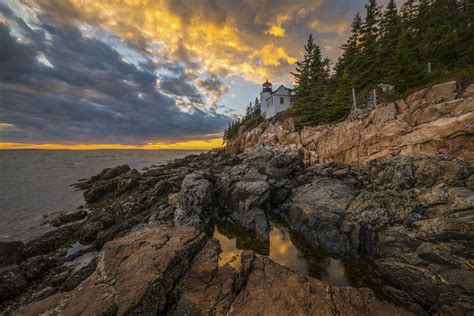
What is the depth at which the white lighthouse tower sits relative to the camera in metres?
51.4

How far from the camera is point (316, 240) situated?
1105cm

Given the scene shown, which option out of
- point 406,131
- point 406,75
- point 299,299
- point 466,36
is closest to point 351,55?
point 466,36

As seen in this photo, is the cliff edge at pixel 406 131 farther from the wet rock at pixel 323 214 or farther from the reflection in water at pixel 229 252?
the reflection in water at pixel 229 252

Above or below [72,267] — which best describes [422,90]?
above

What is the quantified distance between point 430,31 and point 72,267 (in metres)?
49.8

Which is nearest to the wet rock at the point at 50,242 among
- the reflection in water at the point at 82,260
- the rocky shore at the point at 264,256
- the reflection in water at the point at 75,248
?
the rocky shore at the point at 264,256

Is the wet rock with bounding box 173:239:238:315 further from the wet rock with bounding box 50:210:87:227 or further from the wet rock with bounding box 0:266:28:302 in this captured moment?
the wet rock with bounding box 50:210:87:227

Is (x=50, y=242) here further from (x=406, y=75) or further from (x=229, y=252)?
(x=406, y=75)

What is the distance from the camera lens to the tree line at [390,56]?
22391 mm

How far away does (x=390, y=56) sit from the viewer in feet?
95.5

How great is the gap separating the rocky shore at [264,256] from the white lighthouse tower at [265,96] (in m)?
38.4

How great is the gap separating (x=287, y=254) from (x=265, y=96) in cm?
4839

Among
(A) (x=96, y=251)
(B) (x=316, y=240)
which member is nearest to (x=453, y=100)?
(B) (x=316, y=240)

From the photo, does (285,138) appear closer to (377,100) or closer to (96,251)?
(377,100)
